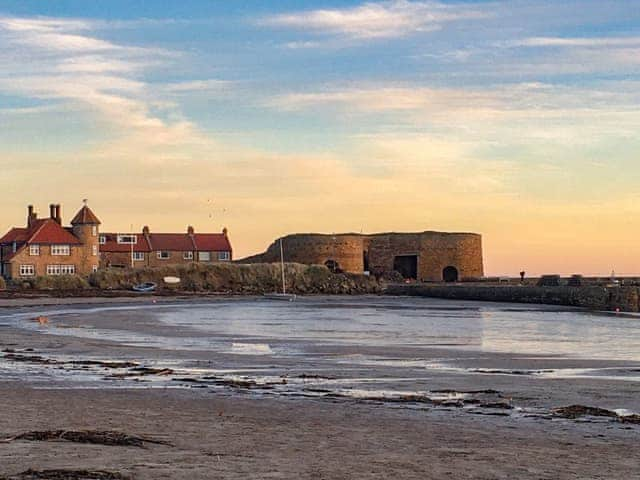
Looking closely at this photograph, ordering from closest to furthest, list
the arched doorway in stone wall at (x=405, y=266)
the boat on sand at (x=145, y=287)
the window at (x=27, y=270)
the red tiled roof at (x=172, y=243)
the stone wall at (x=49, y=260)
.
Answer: the boat on sand at (x=145, y=287)
the stone wall at (x=49, y=260)
the window at (x=27, y=270)
the red tiled roof at (x=172, y=243)
the arched doorway in stone wall at (x=405, y=266)

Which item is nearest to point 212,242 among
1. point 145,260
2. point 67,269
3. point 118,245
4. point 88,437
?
point 145,260

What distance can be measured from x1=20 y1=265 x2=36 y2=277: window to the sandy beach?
67.0 metres

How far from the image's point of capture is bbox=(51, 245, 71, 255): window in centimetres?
8550

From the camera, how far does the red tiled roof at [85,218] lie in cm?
8694

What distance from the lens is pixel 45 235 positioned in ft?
281

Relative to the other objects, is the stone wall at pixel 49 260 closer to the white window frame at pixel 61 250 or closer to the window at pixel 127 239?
the white window frame at pixel 61 250

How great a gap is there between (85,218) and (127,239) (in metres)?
9.41

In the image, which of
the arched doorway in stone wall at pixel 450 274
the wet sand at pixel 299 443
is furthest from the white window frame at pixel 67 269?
the wet sand at pixel 299 443

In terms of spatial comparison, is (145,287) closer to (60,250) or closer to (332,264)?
(60,250)

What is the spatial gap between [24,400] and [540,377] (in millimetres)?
9235

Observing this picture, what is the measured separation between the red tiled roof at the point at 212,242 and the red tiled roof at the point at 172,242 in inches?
30.4

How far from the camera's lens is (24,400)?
14500 millimetres

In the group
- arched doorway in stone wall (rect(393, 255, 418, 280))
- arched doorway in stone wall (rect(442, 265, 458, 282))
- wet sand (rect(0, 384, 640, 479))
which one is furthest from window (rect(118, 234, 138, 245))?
wet sand (rect(0, 384, 640, 479))

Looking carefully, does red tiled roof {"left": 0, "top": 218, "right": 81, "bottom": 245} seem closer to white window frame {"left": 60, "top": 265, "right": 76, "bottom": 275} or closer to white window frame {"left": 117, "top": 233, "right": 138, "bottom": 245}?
white window frame {"left": 60, "top": 265, "right": 76, "bottom": 275}
